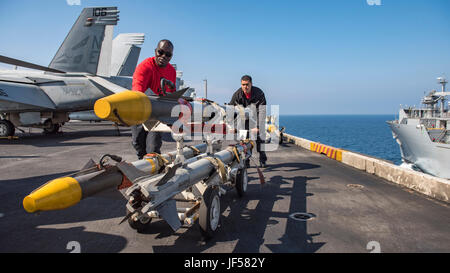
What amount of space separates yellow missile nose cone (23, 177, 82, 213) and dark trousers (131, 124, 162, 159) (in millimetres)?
2666

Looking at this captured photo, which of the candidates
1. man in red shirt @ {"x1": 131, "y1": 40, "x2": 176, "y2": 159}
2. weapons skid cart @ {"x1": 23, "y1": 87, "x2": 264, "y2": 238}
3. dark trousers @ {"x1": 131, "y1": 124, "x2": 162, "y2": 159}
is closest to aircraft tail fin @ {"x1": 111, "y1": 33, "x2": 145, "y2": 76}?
dark trousers @ {"x1": 131, "y1": 124, "x2": 162, "y2": 159}

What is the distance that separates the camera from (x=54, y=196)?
2.43 m

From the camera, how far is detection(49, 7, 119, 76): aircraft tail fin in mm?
19000

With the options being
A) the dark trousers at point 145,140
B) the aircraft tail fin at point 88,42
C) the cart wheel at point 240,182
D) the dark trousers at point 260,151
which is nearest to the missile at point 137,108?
the dark trousers at point 145,140

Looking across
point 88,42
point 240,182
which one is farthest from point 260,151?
point 88,42

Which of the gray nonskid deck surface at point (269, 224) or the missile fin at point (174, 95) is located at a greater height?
the missile fin at point (174, 95)

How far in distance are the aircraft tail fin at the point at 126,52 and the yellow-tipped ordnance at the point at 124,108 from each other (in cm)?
3291

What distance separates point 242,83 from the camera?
331 inches

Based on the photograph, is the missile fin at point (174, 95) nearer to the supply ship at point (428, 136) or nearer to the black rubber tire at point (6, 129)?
the black rubber tire at point (6, 129)

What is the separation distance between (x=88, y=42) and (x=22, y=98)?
5.62 meters

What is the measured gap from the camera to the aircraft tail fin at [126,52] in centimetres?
3369

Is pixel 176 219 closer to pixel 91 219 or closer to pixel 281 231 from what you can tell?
pixel 281 231

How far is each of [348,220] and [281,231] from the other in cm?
134
